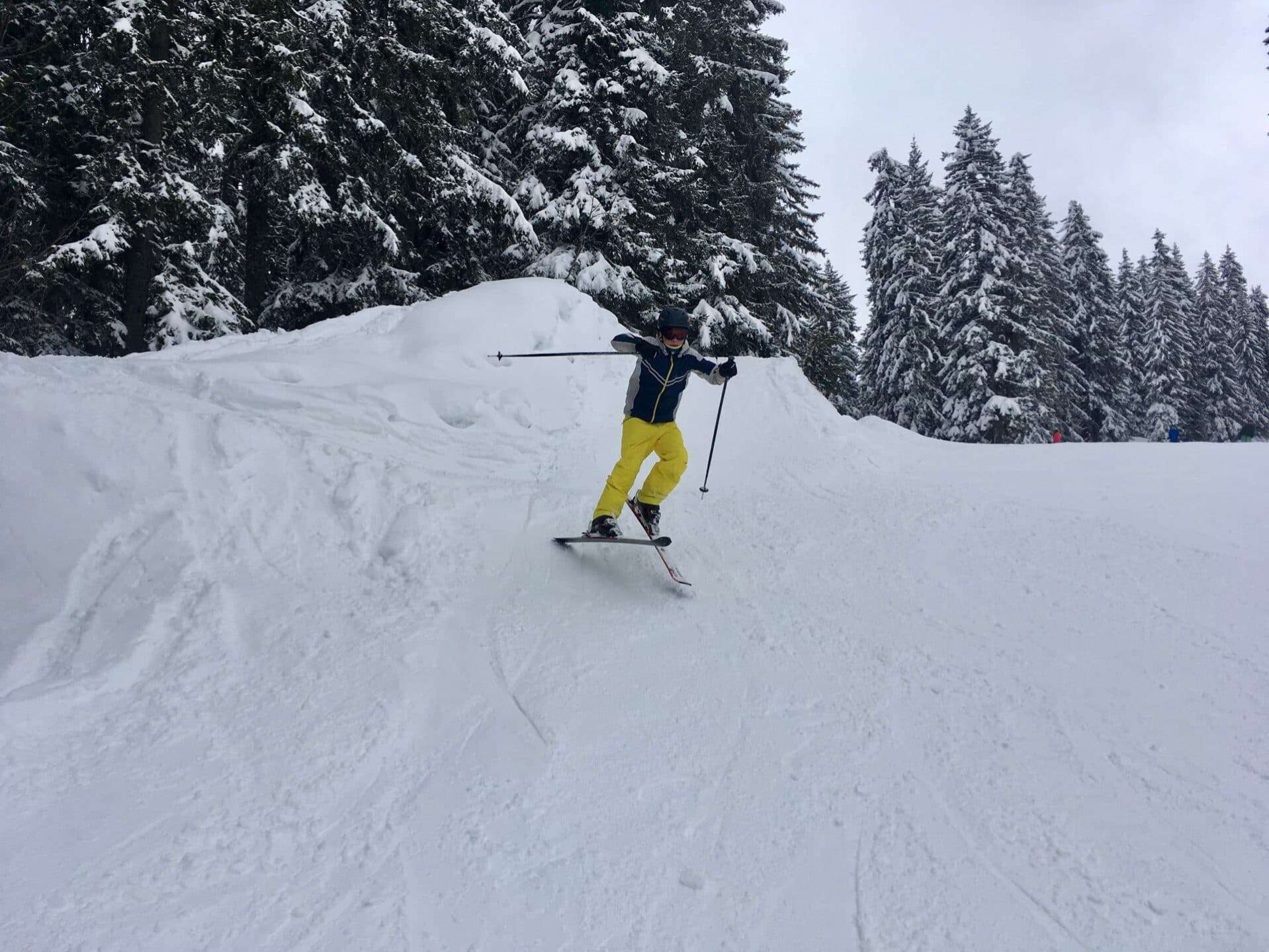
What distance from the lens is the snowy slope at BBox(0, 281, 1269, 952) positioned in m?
2.54

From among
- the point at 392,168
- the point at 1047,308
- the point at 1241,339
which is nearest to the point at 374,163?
the point at 392,168

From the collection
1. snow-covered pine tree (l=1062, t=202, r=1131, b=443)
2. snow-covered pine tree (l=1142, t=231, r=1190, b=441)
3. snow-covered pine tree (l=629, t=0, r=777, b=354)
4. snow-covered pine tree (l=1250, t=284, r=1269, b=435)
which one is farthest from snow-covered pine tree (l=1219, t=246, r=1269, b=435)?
snow-covered pine tree (l=629, t=0, r=777, b=354)

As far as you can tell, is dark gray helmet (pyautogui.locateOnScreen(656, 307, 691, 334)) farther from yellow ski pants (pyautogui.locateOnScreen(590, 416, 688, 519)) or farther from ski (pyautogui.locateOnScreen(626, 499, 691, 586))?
ski (pyautogui.locateOnScreen(626, 499, 691, 586))

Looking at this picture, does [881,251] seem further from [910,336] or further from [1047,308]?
[1047,308]

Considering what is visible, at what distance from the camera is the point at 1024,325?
26578 millimetres

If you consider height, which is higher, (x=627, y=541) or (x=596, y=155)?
(x=596, y=155)

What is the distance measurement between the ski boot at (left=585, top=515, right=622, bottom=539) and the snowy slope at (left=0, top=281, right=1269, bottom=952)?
29 centimetres

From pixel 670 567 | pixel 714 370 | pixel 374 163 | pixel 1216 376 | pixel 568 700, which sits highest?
pixel 1216 376

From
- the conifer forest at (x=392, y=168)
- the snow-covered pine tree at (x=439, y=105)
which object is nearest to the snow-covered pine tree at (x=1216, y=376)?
the conifer forest at (x=392, y=168)

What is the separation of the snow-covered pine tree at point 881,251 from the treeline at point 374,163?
12.4 m

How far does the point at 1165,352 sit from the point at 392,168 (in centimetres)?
3986

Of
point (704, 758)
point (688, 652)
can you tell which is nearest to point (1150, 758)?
point (704, 758)

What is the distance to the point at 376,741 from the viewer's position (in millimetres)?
3391

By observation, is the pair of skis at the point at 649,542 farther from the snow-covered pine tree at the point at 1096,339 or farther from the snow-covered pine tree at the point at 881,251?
the snow-covered pine tree at the point at 1096,339
